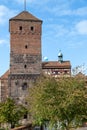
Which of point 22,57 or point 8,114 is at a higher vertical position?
point 22,57

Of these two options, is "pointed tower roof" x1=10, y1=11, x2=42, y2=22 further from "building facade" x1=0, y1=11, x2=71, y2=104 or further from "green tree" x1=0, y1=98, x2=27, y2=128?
"green tree" x1=0, y1=98, x2=27, y2=128

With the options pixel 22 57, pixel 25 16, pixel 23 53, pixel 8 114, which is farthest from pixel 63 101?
pixel 25 16

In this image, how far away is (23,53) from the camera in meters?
62.7

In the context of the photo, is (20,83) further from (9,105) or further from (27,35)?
(9,105)

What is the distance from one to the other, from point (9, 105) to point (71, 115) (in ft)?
63.6

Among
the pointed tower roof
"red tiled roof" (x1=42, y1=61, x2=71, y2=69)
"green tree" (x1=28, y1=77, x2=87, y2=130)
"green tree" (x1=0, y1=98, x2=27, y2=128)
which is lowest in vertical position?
"green tree" (x1=0, y1=98, x2=27, y2=128)

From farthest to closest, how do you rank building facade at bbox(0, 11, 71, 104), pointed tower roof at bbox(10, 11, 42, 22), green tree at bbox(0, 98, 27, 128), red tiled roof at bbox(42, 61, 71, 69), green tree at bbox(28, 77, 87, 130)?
red tiled roof at bbox(42, 61, 71, 69), pointed tower roof at bbox(10, 11, 42, 22), building facade at bbox(0, 11, 71, 104), green tree at bbox(0, 98, 27, 128), green tree at bbox(28, 77, 87, 130)

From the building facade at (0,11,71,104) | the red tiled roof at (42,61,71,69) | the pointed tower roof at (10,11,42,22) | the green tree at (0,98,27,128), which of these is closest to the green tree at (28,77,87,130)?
the green tree at (0,98,27,128)

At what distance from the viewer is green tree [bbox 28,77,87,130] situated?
30.4 metres

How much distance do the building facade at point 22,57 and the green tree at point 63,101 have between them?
2893cm

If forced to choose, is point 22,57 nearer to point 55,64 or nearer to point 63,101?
point 55,64

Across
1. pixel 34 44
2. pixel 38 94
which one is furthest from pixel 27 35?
pixel 38 94

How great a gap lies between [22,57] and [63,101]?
3275cm

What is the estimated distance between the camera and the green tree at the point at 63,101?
99.9 feet
